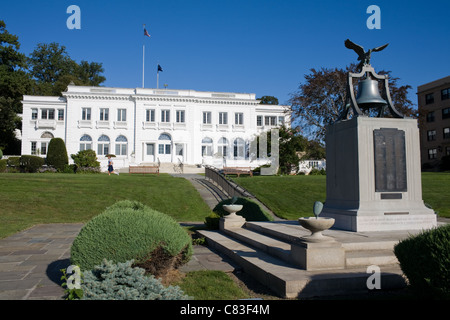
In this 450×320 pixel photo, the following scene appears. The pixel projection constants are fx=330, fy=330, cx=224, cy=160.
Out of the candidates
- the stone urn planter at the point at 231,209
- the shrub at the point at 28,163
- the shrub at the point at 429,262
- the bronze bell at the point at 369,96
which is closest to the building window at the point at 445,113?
the bronze bell at the point at 369,96

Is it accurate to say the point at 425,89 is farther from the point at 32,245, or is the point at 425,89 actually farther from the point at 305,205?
the point at 32,245

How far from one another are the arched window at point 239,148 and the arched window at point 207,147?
3.61m

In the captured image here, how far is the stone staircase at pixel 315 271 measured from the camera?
496 cm

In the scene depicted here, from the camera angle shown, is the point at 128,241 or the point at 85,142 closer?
the point at 128,241

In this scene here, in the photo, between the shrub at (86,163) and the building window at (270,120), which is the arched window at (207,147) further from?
the shrub at (86,163)

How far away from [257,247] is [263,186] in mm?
15451

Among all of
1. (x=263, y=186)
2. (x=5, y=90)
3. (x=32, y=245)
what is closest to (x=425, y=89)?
(x=263, y=186)

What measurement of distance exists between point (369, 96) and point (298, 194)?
41.2 ft

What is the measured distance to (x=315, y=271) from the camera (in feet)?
17.7

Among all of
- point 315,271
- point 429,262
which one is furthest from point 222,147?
point 429,262

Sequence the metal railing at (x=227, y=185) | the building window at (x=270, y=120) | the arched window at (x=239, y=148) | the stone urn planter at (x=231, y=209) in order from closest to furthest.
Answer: the stone urn planter at (x=231, y=209), the metal railing at (x=227, y=185), the arched window at (x=239, y=148), the building window at (x=270, y=120)

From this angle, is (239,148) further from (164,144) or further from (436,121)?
(436,121)

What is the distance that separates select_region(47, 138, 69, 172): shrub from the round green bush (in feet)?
112

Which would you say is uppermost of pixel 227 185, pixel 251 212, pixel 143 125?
pixel 143 125
